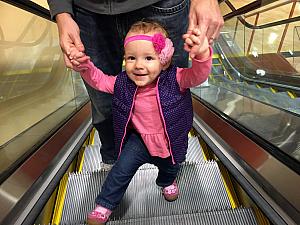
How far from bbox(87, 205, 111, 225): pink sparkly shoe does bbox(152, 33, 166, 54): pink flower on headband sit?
934 mm

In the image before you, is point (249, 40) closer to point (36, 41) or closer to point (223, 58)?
point (223, 58)

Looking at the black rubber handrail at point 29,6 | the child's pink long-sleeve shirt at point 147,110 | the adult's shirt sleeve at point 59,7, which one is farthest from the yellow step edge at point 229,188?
the black rubber handrail at point 29,6

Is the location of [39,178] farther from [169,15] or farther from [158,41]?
[169,15]

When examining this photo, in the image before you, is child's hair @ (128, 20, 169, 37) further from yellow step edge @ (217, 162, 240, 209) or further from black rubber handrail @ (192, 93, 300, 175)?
yellow step edge @ (217, 162, 240, 209)

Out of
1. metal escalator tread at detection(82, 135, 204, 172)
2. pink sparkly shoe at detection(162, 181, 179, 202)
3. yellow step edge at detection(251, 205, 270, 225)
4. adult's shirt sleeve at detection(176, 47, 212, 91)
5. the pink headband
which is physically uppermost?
the pink headband

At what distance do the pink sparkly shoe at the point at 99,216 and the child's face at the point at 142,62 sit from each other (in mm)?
730

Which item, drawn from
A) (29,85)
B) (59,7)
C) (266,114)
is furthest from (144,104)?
(29,85)

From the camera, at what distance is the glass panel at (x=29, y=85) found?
2.57m

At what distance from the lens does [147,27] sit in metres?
1.77

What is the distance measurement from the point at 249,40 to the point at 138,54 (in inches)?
124

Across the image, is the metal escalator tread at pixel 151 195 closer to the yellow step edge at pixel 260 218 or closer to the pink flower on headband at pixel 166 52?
the yellow step edge at pixel 260 218

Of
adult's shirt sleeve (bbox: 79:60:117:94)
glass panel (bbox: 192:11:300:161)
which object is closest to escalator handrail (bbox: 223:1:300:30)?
glass panel (bbox: 192:11:300:161)

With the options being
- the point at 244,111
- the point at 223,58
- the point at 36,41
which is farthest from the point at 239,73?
the point at 36,41

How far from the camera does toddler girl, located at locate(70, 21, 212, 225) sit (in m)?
1.77
